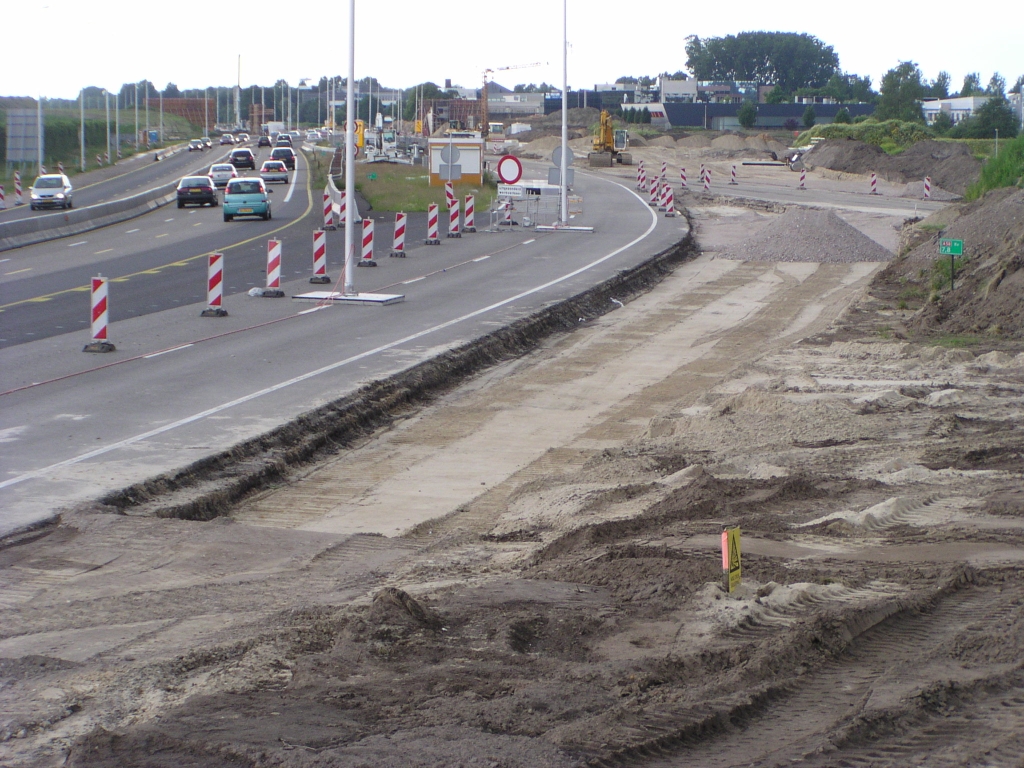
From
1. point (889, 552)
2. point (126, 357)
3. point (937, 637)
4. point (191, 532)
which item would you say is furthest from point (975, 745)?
point (126, 357)

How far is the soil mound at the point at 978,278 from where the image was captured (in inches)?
731

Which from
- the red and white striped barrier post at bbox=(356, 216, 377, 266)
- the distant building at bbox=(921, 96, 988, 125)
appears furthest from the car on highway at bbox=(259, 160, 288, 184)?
the distant building at bbox=(921, 96, 988, 125)

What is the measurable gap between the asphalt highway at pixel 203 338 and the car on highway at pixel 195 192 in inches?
488

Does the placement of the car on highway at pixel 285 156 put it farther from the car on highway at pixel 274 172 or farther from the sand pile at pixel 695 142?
the sand pile at pixel 695 142

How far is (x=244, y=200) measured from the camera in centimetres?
4234

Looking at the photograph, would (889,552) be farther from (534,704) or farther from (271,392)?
(271,392)

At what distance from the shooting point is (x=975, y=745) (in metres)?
4.52

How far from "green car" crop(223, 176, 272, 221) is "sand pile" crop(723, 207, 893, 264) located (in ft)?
63.4

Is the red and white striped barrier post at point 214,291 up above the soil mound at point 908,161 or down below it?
below

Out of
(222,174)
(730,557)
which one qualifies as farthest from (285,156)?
(730,557)

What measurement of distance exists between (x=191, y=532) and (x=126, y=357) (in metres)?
8.43

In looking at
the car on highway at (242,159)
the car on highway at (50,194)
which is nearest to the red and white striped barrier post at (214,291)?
the car on highway at (50,194)

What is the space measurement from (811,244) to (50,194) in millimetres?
32616

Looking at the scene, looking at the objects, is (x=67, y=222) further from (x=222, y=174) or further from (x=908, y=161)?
(x=908, y=161)
